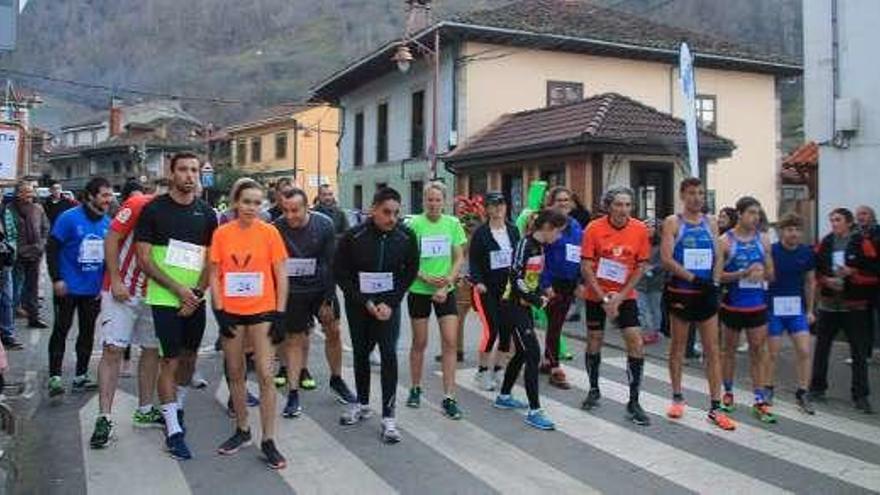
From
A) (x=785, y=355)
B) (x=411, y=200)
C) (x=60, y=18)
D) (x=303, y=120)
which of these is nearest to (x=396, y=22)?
(x=303, y=120)

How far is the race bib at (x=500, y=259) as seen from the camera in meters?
7.70

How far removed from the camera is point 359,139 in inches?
1425

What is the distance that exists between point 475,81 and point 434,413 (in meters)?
20.4

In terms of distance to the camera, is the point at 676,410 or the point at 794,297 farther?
the point at 794,297

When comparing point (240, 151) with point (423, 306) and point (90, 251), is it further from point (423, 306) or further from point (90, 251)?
point (423, 306)

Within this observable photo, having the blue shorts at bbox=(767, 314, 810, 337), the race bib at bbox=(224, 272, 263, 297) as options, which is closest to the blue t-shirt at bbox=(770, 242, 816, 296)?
the blue shorts at bbox=(767, 314, 810, 337)

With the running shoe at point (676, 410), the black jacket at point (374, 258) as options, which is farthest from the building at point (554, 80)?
the black jacket at point (374, 258)

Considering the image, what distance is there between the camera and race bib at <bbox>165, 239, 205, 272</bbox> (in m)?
6.11

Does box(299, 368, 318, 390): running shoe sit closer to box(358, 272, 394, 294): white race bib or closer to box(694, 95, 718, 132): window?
box(358, 272, 394, 294): white race bib

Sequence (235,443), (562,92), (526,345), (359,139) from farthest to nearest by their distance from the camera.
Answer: (359,139) → (562,92) → (526,345) → (235,443)

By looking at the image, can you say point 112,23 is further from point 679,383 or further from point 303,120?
point 679,383

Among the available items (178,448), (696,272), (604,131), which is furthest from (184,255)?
(604,131)

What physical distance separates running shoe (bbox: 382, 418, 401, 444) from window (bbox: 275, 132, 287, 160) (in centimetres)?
5336

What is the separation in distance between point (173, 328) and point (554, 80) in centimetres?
2314
